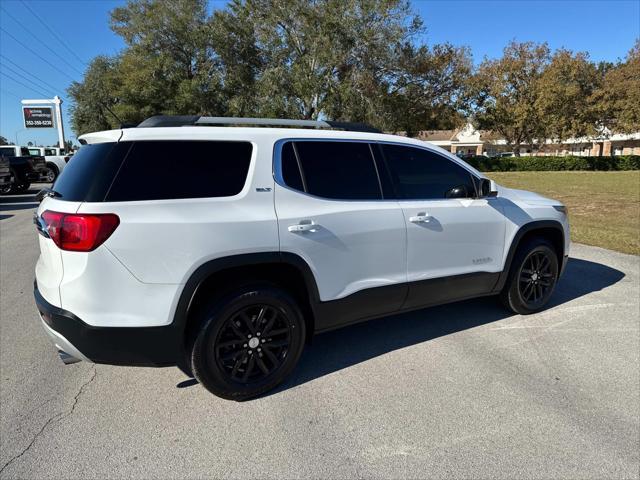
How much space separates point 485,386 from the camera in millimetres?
3236

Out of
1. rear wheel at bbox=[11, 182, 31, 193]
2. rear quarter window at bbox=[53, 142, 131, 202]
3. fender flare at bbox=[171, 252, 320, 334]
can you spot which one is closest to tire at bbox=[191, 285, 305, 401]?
fender flare at bbox=[171, 252, 320, 334]

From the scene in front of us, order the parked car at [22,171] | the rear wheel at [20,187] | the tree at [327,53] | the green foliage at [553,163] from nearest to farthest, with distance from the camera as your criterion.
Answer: the parked car at [22,171], the rear wheel at [20,187], the tree at [327,53], the green foliage at [553,163]

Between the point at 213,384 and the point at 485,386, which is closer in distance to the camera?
the point at 213,384

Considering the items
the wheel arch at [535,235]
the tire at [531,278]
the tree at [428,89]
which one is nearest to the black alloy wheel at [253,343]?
the wheel arch at [535,235]

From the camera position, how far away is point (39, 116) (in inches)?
1656

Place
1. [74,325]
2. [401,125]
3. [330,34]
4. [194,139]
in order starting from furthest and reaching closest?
[401,125], [330,34], [194,139], [74,325]

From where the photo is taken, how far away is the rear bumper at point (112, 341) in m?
2.64

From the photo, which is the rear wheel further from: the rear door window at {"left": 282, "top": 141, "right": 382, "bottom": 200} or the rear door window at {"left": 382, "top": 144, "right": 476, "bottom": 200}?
the rear door window at {"left": 382, "top": 144, "right": 476, "bottom": 200}

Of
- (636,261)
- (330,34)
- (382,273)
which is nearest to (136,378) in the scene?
(382,273)

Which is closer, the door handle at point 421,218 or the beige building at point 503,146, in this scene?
the door handle at point 421,218

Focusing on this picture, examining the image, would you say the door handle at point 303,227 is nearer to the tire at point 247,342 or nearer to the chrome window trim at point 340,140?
the chrome window trim at point 340,140

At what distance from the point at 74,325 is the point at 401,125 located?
Answer: 30701 mm

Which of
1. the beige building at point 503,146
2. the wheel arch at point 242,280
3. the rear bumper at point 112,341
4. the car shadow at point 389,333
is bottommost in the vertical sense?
the car shadow at point 389,333

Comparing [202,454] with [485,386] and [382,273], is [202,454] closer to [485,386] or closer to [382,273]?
[382,273]
